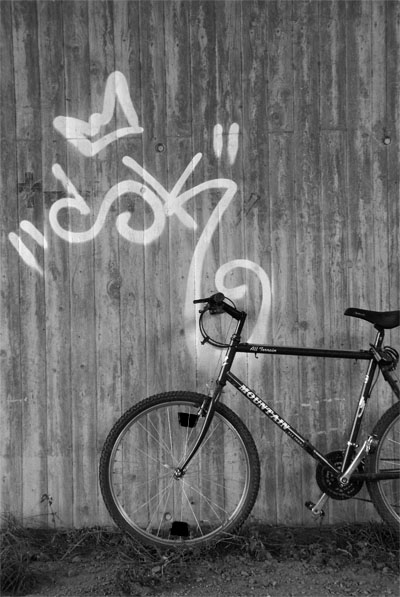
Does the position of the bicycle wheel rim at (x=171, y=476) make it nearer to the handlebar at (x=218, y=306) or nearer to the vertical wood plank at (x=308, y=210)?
the vertical wood plank at (x=308, y=210)

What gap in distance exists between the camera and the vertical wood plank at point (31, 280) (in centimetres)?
355

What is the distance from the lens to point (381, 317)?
10.5ft

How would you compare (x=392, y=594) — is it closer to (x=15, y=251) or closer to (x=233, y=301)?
(x=233, y=301)

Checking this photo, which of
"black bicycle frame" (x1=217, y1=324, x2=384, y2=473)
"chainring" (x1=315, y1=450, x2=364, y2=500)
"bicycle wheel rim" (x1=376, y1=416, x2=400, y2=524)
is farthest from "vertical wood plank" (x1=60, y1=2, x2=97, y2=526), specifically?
"bicycle wheel rim" (x1=376, y1=416, x2=400, y2=524)

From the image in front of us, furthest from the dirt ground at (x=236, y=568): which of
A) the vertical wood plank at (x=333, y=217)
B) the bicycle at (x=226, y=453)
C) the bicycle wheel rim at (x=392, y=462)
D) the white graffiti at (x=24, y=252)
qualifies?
the white graffiti at (x=24, y=252)

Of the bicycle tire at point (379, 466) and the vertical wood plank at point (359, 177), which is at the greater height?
the vertical wood plank at point (359, 177)

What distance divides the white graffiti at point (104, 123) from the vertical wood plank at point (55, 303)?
0.07m

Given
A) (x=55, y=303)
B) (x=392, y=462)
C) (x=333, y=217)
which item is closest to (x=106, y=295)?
(x=55, y=303)

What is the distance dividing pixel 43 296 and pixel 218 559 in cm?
177

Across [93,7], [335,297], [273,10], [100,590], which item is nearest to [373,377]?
[335,297]

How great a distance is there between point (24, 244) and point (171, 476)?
1630mm

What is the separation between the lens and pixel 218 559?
3170 mm

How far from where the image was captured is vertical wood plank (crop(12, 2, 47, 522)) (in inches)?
140

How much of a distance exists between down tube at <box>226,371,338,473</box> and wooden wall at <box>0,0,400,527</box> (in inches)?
12.0
